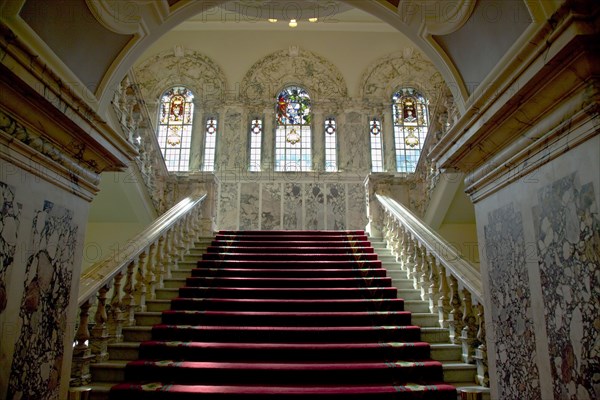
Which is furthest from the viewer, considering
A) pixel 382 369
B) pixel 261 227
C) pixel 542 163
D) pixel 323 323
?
pixel 261 227

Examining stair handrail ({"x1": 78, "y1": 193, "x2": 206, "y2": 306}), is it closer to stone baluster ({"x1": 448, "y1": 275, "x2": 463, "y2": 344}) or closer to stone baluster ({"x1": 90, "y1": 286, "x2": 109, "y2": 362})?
stone baluster ({"x1": 90, "y1": 286, "x2": 109, "y2": 362})

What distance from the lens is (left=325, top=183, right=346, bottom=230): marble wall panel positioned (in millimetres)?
10453

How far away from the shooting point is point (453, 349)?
3.86 metres

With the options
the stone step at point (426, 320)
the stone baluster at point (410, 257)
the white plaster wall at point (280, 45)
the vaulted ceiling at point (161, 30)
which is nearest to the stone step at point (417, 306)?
the stone step at point (426, 320)

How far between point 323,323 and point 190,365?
1.46 meters

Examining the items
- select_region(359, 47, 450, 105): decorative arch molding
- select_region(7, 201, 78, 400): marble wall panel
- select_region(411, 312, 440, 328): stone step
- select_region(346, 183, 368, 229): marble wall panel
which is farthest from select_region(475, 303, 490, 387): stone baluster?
select_region(359, 47, 450, 105): decorative arch molding

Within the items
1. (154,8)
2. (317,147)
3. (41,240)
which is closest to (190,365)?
(41,240)

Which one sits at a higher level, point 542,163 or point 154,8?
point 154,8

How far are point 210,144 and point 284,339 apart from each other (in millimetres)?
8487

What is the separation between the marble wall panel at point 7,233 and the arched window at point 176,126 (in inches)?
371

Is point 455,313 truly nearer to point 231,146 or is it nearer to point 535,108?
point 535,108

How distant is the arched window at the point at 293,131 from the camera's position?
37.3 ft

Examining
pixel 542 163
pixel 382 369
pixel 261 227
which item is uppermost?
pixel 261 227

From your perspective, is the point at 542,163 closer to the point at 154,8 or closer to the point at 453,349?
the point at 453,349
